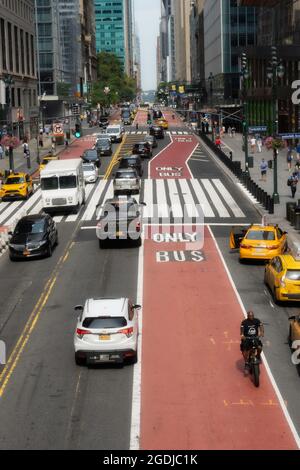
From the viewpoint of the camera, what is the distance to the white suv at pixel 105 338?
18.4 m

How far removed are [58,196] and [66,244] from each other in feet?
26.2

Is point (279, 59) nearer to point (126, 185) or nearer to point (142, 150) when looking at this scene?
point (142, 150)

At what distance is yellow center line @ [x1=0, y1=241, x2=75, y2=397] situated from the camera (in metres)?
18.6

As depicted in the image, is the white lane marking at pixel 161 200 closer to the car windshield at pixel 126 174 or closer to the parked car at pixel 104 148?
the car windshield at pixel 126 174

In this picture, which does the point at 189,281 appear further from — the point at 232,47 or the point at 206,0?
the point at 206,0

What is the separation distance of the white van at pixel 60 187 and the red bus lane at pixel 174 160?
58.8ft

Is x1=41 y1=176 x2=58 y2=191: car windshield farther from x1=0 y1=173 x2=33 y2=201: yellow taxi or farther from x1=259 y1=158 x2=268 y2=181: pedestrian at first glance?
x1=259 y1=158 x2=268 y2=181: pedestrian

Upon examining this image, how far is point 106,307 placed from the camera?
62.6 ft

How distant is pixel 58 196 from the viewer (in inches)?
1710

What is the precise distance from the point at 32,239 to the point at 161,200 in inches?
710

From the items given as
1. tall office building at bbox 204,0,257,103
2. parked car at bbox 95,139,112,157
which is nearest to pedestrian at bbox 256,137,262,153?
parked car at bbox 95,139,112,157

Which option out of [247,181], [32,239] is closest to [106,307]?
[32,239]

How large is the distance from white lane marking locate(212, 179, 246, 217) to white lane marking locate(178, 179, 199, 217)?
2.18 metres

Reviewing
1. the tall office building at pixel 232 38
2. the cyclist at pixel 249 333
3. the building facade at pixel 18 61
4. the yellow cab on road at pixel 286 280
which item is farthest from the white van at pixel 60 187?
the tall office building at pixel 232 38
